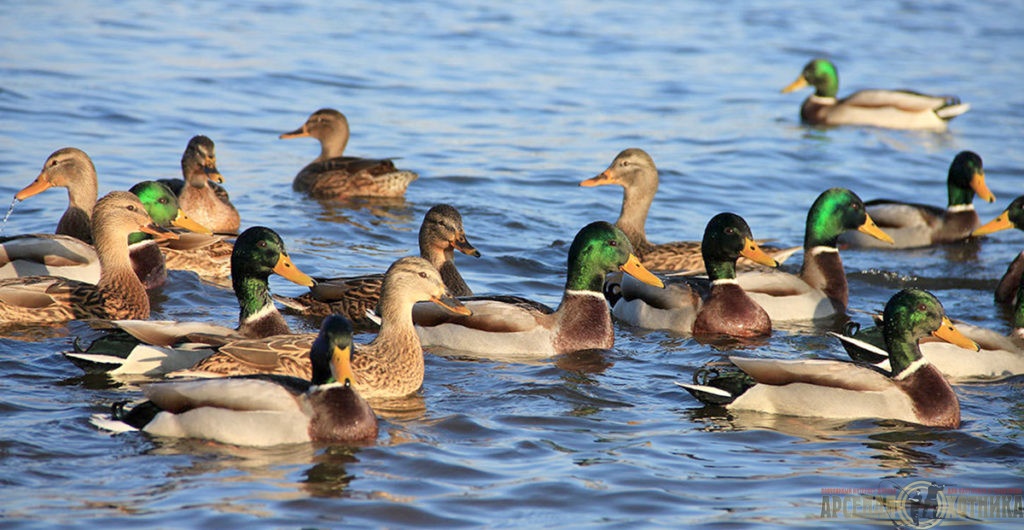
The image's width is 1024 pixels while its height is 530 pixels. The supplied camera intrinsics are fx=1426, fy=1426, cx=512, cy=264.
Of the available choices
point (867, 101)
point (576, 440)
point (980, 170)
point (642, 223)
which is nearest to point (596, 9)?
point (867, 101)

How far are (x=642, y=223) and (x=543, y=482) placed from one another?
6.09 m

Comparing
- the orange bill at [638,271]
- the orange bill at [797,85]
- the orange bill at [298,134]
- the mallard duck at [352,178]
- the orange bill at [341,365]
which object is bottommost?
the orange bill at [341,365]

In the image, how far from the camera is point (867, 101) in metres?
19.9

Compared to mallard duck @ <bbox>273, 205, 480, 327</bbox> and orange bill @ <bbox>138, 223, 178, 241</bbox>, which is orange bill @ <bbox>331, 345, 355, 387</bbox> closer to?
mallard duck @ <bbox>273, 205, 480, 327</bbox>

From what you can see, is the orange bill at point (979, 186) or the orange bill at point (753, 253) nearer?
the orange bill at point (753, 253)

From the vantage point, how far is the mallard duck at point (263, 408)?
689 cm

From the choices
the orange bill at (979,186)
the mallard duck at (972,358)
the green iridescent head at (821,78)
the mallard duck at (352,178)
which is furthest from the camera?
the green iridescent head at (821,78)

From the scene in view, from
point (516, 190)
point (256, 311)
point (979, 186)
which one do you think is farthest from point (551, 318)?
point (979, 186)

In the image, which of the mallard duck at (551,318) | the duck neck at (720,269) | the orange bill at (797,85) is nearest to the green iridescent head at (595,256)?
the mallard duck at (551,318)

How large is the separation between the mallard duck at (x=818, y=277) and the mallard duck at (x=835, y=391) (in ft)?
9.00

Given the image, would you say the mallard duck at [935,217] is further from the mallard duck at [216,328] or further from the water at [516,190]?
the mallard duck at [216,328]

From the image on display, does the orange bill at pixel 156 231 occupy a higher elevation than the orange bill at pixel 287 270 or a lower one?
higher

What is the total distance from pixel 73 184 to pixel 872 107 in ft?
40.7

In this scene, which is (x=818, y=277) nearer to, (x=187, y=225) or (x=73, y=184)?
(x=187, y=225)
